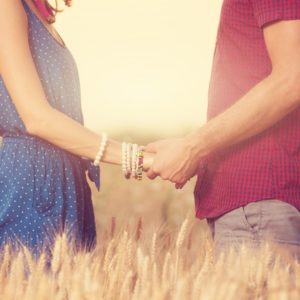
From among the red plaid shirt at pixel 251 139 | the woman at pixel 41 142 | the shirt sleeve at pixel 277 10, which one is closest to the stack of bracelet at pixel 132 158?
the woman at pixel 41 142

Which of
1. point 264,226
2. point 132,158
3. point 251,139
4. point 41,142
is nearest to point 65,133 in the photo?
point 41,142

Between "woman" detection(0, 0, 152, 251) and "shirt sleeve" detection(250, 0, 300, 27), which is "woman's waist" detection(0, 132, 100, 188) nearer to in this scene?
"woman" detection(0, 0, 152, 251)

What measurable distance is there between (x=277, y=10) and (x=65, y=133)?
78cm

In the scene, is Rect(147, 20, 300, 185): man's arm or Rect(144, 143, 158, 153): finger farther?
Rect(144, 143, 158, 153): finger

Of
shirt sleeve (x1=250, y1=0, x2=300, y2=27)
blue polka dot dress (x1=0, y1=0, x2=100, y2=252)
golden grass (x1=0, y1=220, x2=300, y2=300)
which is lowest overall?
golden grass (x1=0, y1=220, x2=300, y2=300)

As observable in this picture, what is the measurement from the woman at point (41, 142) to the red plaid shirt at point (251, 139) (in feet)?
1.08

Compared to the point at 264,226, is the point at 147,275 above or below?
below

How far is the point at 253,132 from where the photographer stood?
2.03 metres

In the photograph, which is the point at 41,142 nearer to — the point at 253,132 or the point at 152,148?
the point at 152,148

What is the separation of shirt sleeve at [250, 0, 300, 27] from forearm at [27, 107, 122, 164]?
2.25 feet

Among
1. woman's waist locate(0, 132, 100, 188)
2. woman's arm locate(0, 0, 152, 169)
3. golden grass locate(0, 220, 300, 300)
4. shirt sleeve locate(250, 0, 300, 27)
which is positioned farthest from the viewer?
woman's waist locate(0, 132, 100, 188)

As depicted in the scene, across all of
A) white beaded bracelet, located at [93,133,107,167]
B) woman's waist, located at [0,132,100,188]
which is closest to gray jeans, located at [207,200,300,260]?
white beaded bracelet, located at [93,133,107,167]

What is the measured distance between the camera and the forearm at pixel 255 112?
6.51 ft

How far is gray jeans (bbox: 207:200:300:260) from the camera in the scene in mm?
1967
